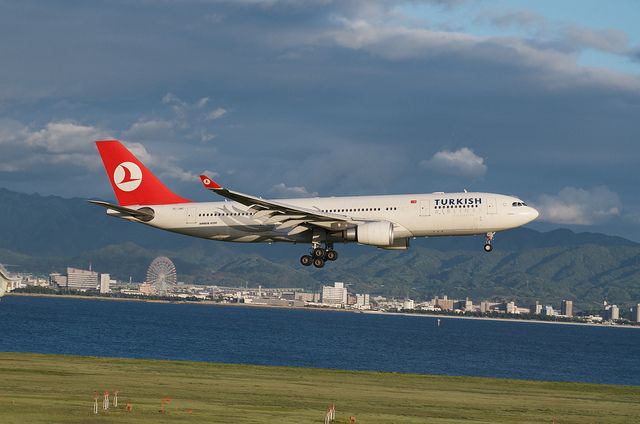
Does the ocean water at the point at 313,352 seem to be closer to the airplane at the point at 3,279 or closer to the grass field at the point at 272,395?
the airplane at the point at 3,279

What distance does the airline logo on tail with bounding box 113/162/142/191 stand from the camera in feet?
197

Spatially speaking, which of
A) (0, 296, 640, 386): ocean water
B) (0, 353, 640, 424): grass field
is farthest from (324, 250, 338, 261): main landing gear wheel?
(0, 296, 640, 386): ocean water

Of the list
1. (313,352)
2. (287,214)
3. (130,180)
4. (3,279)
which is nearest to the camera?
(287,214)

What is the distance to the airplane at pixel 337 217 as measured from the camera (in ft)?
165

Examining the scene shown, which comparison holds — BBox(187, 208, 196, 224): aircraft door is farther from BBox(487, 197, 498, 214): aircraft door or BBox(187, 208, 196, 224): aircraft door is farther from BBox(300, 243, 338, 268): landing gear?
BBox(487, 197, 498, 214): aircraft door

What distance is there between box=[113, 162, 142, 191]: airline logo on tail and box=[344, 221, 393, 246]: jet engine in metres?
20.8

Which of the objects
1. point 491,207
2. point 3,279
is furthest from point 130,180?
point 3,279

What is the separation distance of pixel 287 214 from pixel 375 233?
6554 millimetres

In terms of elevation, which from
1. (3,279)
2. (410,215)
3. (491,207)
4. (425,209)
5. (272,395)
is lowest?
(272,395)

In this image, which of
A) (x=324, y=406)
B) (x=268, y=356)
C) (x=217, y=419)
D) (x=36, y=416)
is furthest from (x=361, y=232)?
(x=268, y=356)

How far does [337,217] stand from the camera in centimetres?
5009

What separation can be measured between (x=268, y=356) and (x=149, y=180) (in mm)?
79427

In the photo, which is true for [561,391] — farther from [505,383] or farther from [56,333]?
[56,333]

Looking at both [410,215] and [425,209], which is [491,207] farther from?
[410,215]
